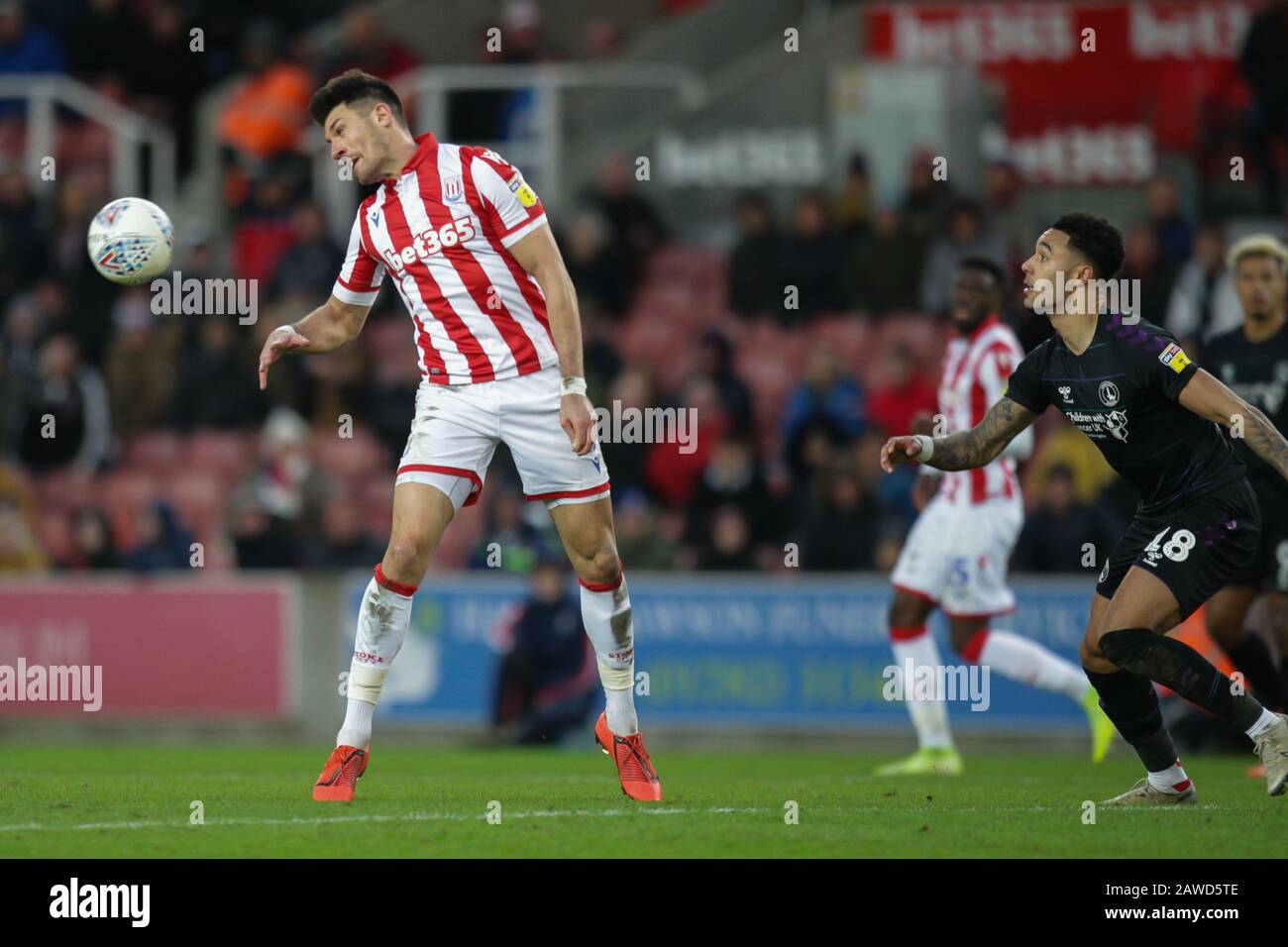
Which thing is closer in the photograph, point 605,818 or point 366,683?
point 605,818

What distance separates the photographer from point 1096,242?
837 cm

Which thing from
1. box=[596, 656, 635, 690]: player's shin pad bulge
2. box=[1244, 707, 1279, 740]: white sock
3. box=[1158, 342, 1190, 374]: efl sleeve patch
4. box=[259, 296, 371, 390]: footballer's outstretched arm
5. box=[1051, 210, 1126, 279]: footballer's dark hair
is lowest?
box=[1244, 707, 1279, 740]: white sock

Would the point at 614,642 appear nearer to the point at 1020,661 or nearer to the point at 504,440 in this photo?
the point at 504,440

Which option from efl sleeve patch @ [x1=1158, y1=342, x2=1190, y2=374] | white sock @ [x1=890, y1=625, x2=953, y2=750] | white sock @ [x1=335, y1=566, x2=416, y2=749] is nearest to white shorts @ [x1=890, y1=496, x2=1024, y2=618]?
white sock @ [x1=890, y1=625, x2=953, y2=750]

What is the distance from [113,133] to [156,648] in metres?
7.79

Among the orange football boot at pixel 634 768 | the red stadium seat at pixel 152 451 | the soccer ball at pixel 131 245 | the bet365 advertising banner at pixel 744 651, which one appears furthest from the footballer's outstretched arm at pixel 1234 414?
the red stadium seat at pixel 152 451

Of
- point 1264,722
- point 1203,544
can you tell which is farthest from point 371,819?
point 1264,722

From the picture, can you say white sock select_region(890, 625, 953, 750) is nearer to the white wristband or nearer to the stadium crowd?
the stadium crowd

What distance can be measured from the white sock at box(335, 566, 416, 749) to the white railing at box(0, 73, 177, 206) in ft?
42.8

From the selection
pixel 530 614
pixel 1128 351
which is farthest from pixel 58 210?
pixel 1128 351

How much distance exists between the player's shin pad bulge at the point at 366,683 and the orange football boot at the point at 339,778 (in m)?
0.21

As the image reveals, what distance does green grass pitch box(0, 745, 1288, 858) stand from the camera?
278 inches
